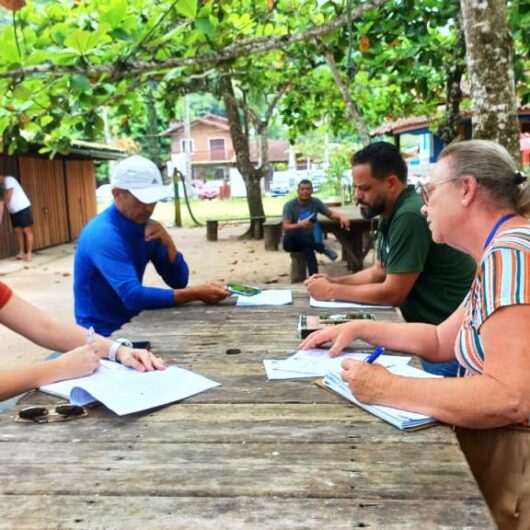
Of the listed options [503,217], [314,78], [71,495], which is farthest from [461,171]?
[314,78]

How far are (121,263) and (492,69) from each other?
89.3 inches

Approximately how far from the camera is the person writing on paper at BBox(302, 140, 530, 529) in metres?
1.51

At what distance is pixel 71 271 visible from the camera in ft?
34.7

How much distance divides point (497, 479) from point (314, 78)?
488 inches

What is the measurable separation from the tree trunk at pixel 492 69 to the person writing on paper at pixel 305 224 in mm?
4513

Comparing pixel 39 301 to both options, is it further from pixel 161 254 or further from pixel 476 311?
pixel 476 311

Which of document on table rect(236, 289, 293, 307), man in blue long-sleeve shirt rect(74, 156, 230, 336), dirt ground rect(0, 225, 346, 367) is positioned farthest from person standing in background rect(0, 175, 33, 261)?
document on table rect(236, 289, 293, 307)

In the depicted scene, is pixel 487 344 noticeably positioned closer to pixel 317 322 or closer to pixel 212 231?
pixel 317 322

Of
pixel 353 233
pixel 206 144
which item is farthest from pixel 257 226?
pixel 206 144

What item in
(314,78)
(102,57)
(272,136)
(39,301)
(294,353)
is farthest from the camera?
(272,136)

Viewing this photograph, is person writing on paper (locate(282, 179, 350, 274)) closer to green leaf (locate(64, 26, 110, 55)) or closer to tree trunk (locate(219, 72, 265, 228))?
green leaf (locate(64, 26, 110, 55))

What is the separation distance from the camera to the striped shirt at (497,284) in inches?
60.4

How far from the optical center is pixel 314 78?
13.2 meters

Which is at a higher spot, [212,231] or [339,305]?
[339,305]
